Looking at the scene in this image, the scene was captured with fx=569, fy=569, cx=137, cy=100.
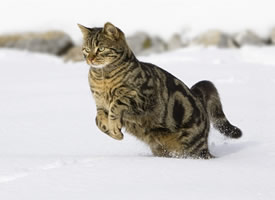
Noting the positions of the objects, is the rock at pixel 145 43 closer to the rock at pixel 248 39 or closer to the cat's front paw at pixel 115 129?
the rock at pixel 248 39

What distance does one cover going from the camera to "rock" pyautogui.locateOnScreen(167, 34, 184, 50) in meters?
14.9

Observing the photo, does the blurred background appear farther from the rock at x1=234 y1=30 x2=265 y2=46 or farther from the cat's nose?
the cat's nose

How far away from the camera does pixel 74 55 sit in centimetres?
1400

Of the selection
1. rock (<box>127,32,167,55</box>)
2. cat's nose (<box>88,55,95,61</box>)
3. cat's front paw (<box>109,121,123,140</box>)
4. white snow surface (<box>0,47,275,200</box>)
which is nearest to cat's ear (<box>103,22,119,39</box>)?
cat's nose (<box>88,55,95,61</box>)

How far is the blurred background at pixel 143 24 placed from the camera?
47.9 feet

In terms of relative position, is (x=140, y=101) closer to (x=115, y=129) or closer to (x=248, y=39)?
(x=115, y=129)

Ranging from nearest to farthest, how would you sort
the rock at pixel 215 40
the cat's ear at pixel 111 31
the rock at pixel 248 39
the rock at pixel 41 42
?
1. the cat's ear at pixel 111 31
2. the rock at pixel 215 40
3. the rock at pixel 248 39
4. the rock at pixel 41 42

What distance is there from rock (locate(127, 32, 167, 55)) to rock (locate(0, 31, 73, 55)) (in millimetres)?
1903

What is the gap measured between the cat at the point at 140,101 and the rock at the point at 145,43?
9853mm

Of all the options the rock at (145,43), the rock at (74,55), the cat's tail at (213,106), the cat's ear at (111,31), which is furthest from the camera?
the rock at (145,43)

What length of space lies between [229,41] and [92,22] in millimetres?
4166

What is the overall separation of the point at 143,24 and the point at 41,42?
9.60ft

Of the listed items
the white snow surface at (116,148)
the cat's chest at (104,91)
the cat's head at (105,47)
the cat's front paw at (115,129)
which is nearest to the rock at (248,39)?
the white snow surface at (116,148)

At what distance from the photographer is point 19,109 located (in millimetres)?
7043
